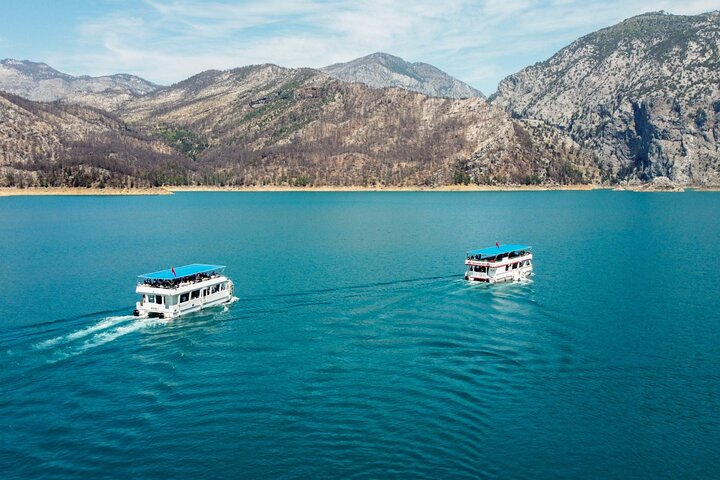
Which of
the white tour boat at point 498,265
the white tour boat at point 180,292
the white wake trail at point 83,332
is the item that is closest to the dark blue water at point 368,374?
the white wake trail at point 83,332

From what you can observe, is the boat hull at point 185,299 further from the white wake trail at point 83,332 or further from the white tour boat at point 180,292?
the white wake trail at point 83,332

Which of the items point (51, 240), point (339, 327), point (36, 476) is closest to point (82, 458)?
point (36, 476)

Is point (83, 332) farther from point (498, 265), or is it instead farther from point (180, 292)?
point (498, 265)

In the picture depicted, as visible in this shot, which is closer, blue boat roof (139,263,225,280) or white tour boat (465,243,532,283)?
blue boat roof (139,263,225,280)

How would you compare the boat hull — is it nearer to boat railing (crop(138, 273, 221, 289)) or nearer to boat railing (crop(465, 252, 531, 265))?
boat railing (crop(138, 273, 221, 289))

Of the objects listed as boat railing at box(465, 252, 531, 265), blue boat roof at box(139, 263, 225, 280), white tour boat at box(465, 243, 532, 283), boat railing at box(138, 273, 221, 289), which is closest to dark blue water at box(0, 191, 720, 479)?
white tour boat at box(465, 243, 532, 283)

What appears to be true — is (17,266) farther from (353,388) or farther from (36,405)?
(353,388)

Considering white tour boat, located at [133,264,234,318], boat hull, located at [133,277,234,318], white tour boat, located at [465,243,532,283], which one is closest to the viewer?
boat hull, located at [133,277,234,318]
